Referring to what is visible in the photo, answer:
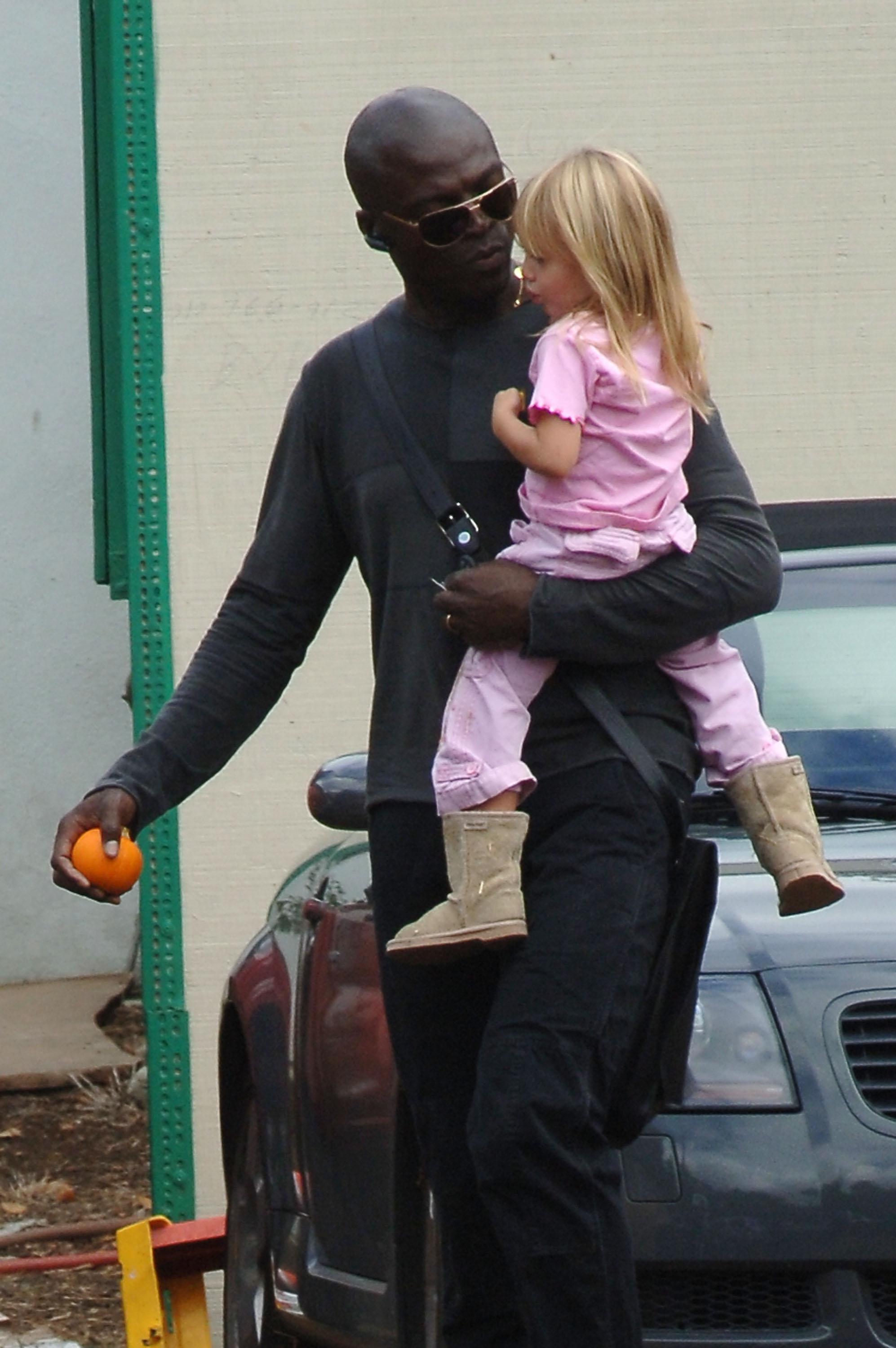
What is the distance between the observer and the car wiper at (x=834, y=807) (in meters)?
3.78

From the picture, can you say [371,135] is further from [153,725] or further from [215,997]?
[215,997]

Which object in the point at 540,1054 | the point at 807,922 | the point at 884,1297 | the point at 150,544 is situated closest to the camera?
the point at 540,1054

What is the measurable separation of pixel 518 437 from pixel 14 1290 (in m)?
3.67

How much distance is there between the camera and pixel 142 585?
6145 millimetres

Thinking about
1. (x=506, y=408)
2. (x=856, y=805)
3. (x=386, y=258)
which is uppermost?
(x=506, y=408)

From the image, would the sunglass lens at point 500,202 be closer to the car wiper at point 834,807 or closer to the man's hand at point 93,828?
the man's hand at point 93,828

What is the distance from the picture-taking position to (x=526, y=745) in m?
2.69

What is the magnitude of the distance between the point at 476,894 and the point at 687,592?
0.42m

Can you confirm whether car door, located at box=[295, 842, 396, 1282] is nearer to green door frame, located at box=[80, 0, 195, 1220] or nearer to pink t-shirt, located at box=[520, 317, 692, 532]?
pink t-shirt, located at box=[520, 317, 692, 532]

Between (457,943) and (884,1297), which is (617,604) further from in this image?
(884,1297)

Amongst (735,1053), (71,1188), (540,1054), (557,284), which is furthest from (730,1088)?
(71,1188)

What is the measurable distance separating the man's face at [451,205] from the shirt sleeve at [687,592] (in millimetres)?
308

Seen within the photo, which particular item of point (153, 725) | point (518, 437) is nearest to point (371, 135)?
point (518, 437)

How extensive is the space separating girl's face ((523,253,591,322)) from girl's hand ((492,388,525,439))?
0.10 meters
